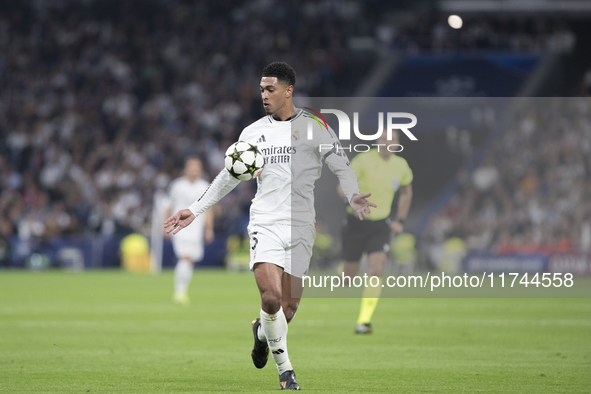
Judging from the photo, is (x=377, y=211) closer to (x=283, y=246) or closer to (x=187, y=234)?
(x=283, y=246)

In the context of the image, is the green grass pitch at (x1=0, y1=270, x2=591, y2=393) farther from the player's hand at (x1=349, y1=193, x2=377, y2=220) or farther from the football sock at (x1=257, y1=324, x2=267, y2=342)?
the player's hand at (x1=349, y1=193, x2=377, y2=220)

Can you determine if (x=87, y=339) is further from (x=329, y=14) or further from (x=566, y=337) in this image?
(x=329, y=14)

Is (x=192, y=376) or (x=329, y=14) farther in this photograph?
(x=329, y=14)

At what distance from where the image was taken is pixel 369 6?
3600 cm

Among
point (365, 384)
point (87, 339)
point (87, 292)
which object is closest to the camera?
point (365, 384)

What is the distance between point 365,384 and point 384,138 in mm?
5017

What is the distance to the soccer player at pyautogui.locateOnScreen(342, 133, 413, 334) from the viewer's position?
11.8m

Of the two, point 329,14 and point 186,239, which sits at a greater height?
point 329,14

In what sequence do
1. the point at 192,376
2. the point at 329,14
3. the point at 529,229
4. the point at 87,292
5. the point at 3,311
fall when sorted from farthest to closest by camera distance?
1. the point at 329,14
2. the point at 529,229
3. the point at 87,292
4. the point at 3,311
5. the point at 192,376

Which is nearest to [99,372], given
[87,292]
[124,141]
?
[87,292]

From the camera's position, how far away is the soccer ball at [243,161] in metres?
7.07

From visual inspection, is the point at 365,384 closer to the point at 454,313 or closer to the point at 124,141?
the point at 454,313

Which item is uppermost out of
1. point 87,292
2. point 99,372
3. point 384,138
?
point 384,138

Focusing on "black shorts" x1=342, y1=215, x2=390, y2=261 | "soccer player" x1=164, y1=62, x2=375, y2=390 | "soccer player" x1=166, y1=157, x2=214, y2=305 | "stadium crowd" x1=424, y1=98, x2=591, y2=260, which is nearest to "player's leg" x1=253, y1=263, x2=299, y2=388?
"soccer player" x1=164, y1=62, x2=375, y2=390
